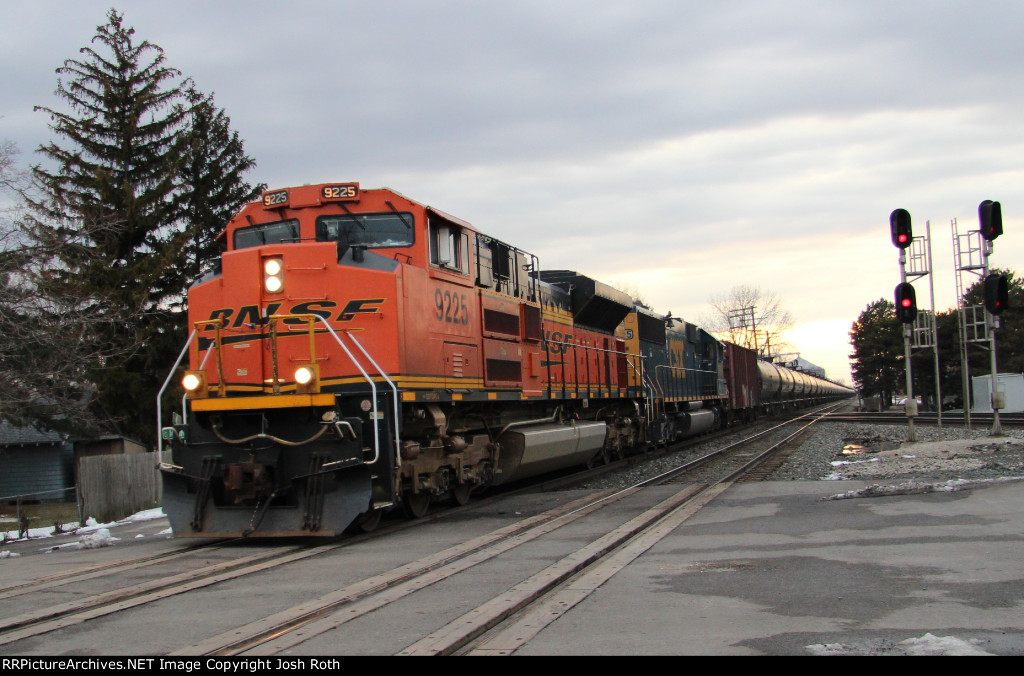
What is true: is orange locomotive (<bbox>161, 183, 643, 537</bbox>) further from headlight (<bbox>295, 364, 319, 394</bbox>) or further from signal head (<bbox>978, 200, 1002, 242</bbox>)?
signal head (<bbox>978, 200, 1002, 242</bbox>)

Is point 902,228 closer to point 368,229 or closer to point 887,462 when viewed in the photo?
point 887,462

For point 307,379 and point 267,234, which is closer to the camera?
point 307,379

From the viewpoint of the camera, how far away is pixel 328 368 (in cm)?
977

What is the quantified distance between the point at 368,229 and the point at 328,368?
176cm

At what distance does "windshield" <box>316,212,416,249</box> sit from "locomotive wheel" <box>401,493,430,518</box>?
304 cm

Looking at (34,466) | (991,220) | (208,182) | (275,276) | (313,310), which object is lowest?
(34,466)

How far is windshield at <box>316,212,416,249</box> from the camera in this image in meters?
10.3

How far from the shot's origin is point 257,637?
206 inches

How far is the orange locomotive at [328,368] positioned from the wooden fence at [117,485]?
5.93m

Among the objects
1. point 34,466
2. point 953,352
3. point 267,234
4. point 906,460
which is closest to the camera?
point 267,234

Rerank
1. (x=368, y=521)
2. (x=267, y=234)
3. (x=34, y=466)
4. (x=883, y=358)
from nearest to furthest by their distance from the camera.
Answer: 1. (x=368, y=521)
2. (x=267, y=234)
3. (x=34, y=466)
4. (x=883, y=358)

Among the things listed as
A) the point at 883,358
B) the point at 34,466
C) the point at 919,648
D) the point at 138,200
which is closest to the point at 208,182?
the point at 138,200

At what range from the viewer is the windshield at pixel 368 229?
33.9 feet

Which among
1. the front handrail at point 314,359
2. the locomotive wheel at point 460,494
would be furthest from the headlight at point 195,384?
the locomotive wheel at point 460,494
